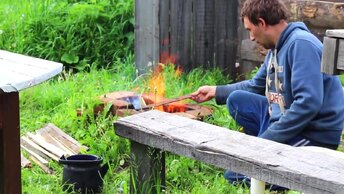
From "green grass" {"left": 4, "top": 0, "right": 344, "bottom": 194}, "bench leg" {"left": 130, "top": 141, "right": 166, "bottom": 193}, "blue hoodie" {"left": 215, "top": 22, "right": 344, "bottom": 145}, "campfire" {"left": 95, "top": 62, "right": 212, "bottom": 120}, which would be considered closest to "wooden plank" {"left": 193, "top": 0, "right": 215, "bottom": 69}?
"green grass" {"left": 4, "top": 0, "right": 344, "bottom": 194}

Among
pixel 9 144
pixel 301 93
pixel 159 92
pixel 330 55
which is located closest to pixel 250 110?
pixel 301 93

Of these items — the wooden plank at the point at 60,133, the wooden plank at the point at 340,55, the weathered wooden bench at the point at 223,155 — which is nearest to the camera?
the wooden plank at the point at 340,55

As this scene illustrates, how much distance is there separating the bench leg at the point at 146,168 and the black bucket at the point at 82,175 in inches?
18.2

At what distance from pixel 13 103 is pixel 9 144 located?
219mm

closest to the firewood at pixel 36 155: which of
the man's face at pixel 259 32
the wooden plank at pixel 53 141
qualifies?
the wooden plank at pixel 53 141

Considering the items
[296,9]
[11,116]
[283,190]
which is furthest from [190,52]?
[11,116]

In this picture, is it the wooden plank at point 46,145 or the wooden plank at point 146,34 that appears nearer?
the wooden plank at point 46,145

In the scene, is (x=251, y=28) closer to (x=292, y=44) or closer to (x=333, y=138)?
(x=292, y=44)

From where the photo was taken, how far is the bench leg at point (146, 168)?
436 cm

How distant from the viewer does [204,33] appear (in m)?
7.50

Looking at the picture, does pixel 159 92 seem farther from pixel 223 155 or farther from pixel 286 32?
pixel 223 155

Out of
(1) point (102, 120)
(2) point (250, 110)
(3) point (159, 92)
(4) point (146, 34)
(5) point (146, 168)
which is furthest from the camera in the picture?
(4) point (146, 34)

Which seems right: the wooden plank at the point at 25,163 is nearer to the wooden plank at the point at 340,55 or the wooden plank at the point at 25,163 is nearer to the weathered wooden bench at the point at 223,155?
the weathered wooden bench at the point at 223,155

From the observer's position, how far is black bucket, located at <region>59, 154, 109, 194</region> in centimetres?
485
